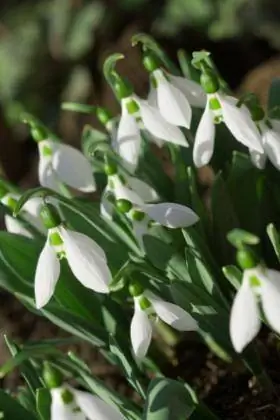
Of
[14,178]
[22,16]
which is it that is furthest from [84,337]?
[22,16]

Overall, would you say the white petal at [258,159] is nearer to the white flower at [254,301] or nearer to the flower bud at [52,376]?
the white flower at [254,301]

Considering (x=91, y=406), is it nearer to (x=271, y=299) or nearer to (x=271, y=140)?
(x=271, y=299)

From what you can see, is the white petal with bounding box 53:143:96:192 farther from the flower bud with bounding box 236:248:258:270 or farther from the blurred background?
the blurred background

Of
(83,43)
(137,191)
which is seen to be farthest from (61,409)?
(83,43)

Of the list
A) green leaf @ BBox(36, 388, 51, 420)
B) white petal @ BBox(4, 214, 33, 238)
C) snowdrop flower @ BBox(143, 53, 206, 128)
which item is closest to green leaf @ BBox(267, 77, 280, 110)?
snowdrop flower @ BBox(143, 53, 206, 128)

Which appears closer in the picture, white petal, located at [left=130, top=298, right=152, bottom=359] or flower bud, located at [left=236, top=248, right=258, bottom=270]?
flower bud, located at [left=236, top=248, right=258, bottom=270]

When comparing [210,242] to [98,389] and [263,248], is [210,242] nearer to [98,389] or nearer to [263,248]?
[263,248]
